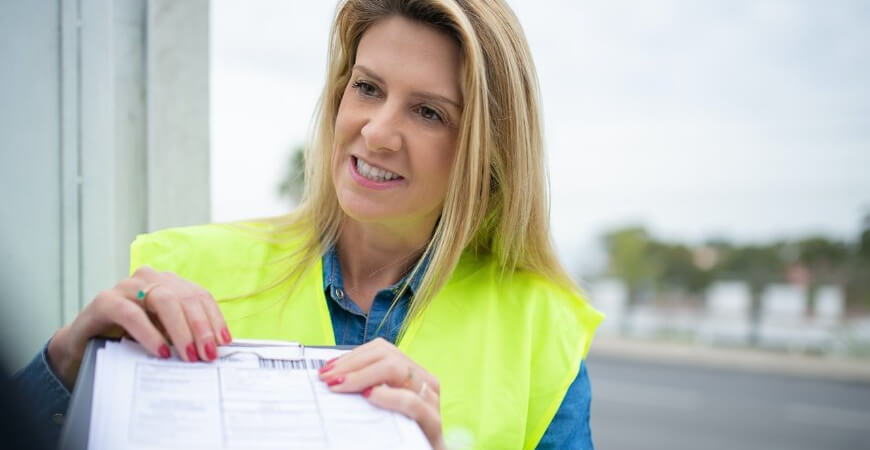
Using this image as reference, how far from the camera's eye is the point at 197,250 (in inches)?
62.8

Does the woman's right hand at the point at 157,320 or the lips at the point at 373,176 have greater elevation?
the lips at the point at 373,176

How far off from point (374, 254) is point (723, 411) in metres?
11.1

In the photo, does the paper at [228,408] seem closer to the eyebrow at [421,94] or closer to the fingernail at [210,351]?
the fingernail at [210,351]

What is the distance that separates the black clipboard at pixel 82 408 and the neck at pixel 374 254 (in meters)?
0.73

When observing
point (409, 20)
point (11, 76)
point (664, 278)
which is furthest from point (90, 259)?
point (664, 278)

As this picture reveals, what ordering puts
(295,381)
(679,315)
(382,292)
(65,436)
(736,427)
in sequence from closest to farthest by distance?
(65,436) < (295,381) < (382,292) < (736,427) < (679,315)

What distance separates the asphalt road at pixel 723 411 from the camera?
9836mm

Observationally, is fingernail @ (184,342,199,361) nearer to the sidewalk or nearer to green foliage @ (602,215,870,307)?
green foliage @ (602,215,870,307)

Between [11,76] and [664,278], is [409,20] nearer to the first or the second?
[11,76]

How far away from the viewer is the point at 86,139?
6.46 feet

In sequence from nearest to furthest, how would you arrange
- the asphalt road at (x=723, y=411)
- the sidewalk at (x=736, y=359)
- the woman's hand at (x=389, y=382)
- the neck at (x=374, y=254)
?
1. the woman's hand at (x=389, y=382)
2. the neck at (x=374, y=254)
3. the asphalt road at (x=723, y=411)
4. the sidewalk at (x=736, y=359)

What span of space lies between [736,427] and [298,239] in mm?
10262

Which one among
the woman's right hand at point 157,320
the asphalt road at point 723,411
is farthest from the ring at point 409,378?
the asphalt road at point 723,411

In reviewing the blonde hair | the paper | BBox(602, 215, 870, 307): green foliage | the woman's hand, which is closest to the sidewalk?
BBox(602, 215, 870, 307): green foliage
